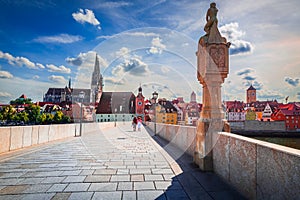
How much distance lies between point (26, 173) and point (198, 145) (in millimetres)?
3546

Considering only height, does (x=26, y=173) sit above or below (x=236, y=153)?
below

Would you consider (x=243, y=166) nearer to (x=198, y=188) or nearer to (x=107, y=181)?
(x=198, y=188)

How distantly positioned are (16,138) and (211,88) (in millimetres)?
6515

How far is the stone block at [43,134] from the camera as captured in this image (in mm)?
9391

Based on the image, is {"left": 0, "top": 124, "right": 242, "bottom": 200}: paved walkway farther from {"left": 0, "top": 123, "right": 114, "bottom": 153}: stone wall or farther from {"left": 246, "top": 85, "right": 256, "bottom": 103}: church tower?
{"left": 246, "top": 85, "right": 256, "bottom": 103}: church tower

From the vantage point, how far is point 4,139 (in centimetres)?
670

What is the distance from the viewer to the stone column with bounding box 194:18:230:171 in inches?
178

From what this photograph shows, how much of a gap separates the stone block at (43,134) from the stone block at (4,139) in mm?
2391

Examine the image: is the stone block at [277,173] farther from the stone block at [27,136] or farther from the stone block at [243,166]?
the stone block at [27,136]

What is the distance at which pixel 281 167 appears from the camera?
2.25m

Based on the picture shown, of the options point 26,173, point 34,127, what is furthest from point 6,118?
Answer: point 26,173

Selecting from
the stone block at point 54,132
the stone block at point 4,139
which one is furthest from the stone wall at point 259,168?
the stone block at point 54,132

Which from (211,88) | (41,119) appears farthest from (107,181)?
(41,119)

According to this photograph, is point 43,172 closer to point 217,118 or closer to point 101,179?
point 101,179
